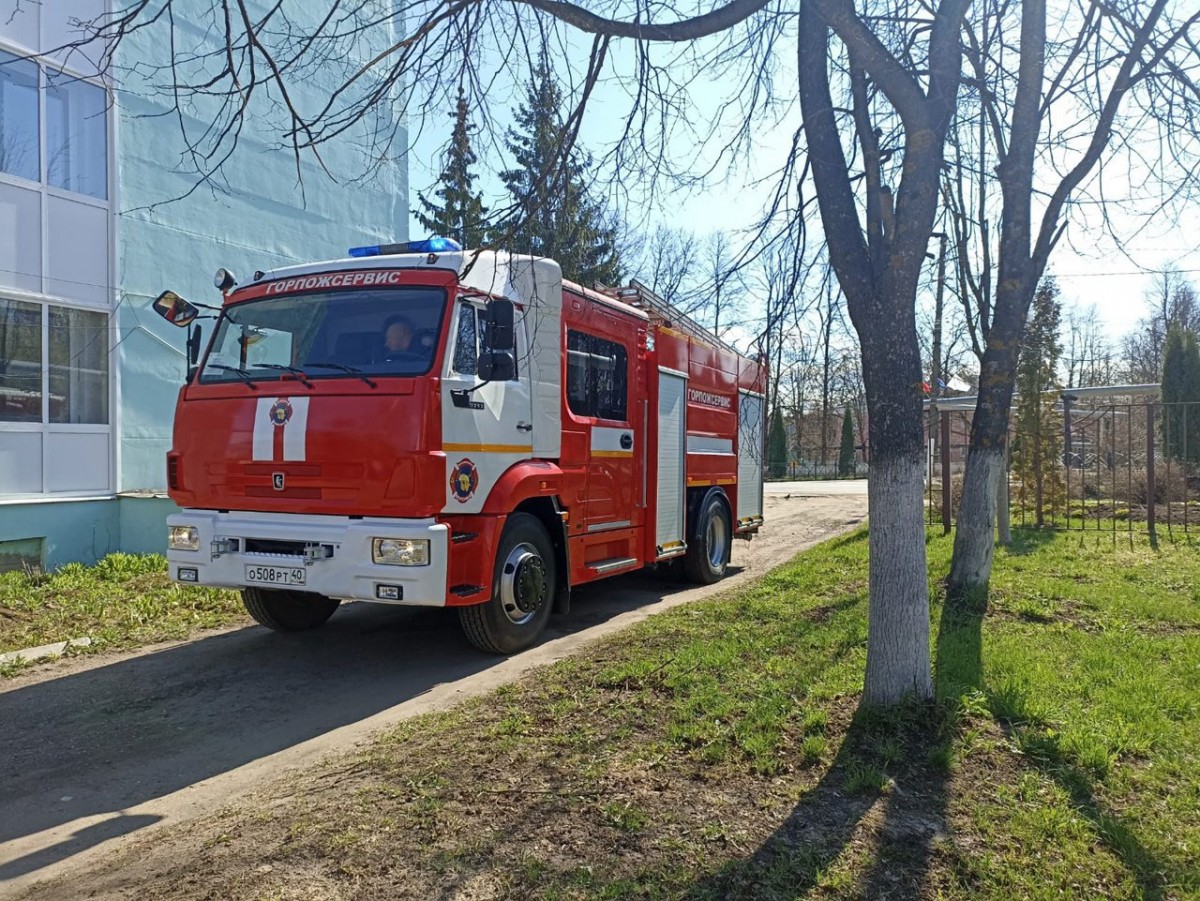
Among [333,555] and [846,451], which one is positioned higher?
[846,451]

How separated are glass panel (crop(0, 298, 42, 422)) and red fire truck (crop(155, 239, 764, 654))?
402cm

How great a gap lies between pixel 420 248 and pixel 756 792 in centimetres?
468

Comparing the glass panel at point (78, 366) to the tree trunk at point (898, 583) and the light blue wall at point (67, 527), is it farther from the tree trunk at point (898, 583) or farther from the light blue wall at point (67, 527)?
the tree trunk at point (898, 583)

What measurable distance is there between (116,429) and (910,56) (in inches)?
401

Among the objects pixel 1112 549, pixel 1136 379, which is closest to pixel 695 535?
pixel 1112 549

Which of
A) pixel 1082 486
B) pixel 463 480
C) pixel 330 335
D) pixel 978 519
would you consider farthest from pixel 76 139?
pixel 1082 486

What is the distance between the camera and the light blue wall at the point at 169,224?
441 inches

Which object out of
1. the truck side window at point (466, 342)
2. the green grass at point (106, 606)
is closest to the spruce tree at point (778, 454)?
the green grass at point (106, 606)

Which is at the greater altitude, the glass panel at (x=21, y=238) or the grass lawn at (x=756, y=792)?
the glass panel at (x=21, y=238)

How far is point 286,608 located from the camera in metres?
7.36

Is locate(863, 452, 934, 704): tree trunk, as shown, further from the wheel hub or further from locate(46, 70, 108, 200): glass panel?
locate(46, 70, 108, 200): glass panel

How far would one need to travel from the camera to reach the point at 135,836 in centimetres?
376

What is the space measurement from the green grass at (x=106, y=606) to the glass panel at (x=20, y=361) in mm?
1886

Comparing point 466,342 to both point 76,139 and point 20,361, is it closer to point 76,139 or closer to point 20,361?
point 20,361
